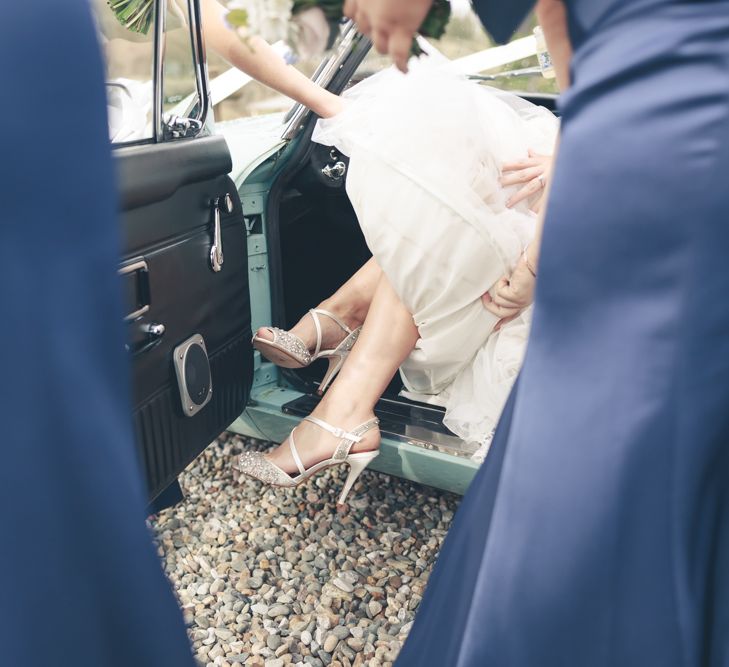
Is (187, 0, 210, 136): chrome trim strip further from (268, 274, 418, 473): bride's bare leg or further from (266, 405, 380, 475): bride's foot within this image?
(266, 405, 380, 475): bride's foot

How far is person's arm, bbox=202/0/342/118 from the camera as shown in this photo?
5.22 feet

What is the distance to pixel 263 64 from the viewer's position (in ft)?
5.48

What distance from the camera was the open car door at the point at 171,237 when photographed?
141 cm

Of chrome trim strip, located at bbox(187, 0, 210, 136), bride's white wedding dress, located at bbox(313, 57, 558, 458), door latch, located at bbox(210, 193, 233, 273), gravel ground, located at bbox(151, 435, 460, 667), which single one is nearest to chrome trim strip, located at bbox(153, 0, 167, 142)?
chrome trim strip, located at bbox(187, 0, 210, 136)

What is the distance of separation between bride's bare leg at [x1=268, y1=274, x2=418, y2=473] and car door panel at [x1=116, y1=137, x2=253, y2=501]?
0.22 meters

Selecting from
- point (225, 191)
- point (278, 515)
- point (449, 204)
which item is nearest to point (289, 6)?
point (449, 204)

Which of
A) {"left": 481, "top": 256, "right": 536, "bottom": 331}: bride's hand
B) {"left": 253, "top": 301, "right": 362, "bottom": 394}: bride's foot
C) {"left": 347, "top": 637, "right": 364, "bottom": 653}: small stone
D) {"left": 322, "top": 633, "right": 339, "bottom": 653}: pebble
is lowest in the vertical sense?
{"left": 347, "top": 637, "right": 364, "bottom": 653}: small stone

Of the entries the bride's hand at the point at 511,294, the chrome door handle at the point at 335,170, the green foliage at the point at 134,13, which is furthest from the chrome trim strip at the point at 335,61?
the bride's hand at the point at 511,294

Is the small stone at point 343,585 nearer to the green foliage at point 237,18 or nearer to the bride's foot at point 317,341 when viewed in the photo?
the bride's foot at point 317,341

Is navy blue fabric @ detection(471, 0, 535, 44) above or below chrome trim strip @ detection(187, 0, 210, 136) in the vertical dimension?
above

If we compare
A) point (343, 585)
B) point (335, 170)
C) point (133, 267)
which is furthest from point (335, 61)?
point (343, 585)

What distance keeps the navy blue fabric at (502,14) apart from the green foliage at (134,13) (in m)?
0.85

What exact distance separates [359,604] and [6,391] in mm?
1292

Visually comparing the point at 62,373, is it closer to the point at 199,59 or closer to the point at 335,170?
the point at 199,59
